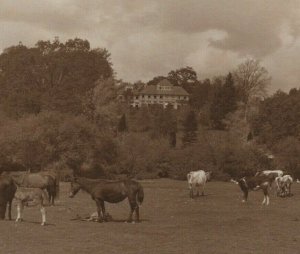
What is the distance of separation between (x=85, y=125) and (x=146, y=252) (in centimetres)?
4174

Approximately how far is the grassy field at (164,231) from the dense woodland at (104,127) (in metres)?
24.1

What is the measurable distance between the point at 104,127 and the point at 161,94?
107 m

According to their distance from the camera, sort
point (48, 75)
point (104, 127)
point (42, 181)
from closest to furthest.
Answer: point (42, 181) < point (104, 127) < point (48, 75)

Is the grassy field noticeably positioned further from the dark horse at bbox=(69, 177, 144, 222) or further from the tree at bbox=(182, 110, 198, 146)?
the tree at bbox=(182, 110, 198, 146)

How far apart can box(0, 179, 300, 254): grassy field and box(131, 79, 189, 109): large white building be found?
143252 millimetres

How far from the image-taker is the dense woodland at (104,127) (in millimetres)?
55562

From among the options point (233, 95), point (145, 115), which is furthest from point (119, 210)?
point (233, 95)

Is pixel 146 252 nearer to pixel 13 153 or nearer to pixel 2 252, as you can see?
pixel 2 252

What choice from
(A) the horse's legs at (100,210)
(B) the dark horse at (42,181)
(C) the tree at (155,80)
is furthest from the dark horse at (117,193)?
(C) the tree at (155,80)

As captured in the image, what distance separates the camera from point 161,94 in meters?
182

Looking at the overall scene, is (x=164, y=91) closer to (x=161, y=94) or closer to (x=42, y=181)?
(x=161, y=94)

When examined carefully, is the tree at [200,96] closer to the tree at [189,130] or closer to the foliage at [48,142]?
the tree at [189,130]

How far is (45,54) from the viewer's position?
83.8m

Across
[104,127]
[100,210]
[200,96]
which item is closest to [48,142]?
[104,127]
